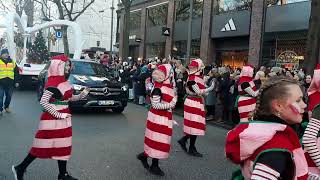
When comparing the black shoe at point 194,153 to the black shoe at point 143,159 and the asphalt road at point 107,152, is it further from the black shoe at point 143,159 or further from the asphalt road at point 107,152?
the black shoe at point 143,159

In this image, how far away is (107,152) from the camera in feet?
25.8

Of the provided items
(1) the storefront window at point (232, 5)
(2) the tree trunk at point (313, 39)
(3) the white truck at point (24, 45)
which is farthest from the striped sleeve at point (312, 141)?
(1) the storefront window at point (232, 5)

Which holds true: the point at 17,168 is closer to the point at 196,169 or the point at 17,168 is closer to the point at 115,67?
the point at 196,169

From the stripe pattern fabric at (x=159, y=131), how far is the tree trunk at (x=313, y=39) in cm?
643

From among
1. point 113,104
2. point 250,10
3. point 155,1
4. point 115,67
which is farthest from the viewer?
point 155,1

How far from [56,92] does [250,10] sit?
16.9 metres

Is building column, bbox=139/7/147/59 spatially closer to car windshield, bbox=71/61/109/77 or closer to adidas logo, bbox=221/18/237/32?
adidas logo, bbox=221/18/237/32

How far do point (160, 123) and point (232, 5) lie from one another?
17.5 metres

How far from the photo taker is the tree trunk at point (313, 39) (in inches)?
452

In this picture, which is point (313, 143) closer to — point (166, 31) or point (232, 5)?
point (232, 5)

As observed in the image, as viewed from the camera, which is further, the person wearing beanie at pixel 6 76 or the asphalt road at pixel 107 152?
the person wearing beanie at pixel 6 76

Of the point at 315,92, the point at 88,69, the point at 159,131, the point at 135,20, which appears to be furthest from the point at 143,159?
the point at 135,20

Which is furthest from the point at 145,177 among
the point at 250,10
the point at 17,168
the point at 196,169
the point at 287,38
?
the point at 250,10

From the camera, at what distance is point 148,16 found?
34719 millimetres
